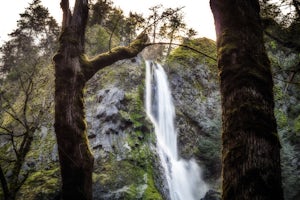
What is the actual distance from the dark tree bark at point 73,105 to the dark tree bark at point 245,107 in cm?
251

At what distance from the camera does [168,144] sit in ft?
74.7

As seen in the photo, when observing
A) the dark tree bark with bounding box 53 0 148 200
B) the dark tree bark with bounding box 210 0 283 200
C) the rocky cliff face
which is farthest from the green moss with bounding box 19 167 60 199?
the dark tree bark with bounding box 210 0 283 200

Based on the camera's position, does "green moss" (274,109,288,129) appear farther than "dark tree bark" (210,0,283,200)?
Yes

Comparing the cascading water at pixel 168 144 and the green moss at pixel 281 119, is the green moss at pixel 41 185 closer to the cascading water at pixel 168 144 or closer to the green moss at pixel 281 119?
the cascading water at pixel 168 144

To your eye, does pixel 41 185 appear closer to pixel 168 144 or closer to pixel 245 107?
pixel 168 144

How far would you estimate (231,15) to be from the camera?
10.8 ft

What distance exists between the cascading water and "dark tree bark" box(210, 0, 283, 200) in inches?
637

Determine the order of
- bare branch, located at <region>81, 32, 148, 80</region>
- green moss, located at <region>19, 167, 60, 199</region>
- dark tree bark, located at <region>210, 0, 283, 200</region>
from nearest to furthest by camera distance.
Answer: dark tree bark, located at <region>210, 0, 283, 200</region> < bare branch, located at <region>81, 32, 148, 80</region> < green moss, located at <region>19, 167, 60, 199</region>

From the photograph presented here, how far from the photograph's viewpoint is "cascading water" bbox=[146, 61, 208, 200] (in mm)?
20448

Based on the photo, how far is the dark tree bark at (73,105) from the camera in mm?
4504

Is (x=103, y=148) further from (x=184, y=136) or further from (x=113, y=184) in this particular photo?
(x=184, y=136)

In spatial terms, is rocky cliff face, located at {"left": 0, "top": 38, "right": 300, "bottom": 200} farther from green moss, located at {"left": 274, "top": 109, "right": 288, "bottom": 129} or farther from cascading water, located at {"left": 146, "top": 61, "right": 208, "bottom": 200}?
cascading water, located at {"left": 146, "top": 61, "right": 208, "bottom": 200}

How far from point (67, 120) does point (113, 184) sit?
40.5 feet

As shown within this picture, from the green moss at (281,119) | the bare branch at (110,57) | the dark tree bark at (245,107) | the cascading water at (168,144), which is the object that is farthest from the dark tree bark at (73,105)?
the green moss at (281,119)
